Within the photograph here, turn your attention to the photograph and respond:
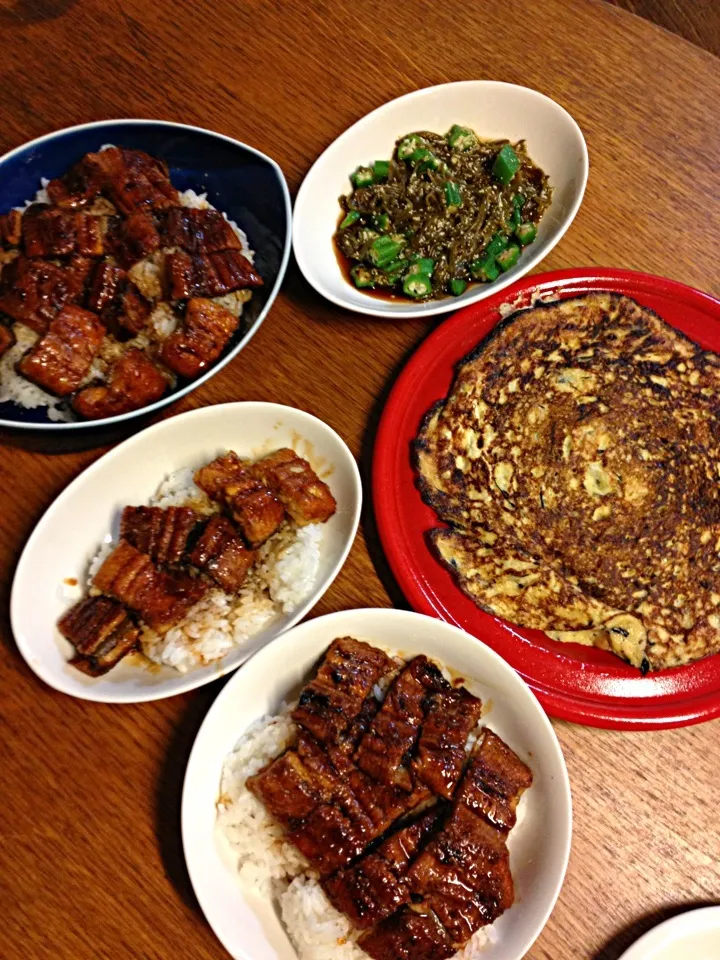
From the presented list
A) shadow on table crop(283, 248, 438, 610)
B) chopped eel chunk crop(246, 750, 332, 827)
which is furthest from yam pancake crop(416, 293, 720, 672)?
chopped eel chunk crop(246, 750, 332, 827)

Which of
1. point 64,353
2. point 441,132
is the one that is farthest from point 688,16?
point 64,353

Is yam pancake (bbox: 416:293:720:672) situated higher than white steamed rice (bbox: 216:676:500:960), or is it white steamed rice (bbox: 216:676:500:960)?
yam pancake (bbox: 416:293:720:672)

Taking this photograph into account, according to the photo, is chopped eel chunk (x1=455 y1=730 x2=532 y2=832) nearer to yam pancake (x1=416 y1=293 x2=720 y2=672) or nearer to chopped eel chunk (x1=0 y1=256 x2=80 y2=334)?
yam pancake (x1=416 y1=293 x2=720 y2=672)

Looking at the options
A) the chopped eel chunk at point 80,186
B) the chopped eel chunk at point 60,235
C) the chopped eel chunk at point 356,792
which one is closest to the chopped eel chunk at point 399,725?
the chopped eel chunk at point 356,792

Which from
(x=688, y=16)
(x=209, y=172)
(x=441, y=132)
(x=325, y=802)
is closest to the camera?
(x=325, y=802)

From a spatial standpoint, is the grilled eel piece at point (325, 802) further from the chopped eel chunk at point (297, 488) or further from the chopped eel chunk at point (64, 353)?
the chopped eel chunk at point (64, 353)

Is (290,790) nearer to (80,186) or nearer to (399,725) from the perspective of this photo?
(399,725)
